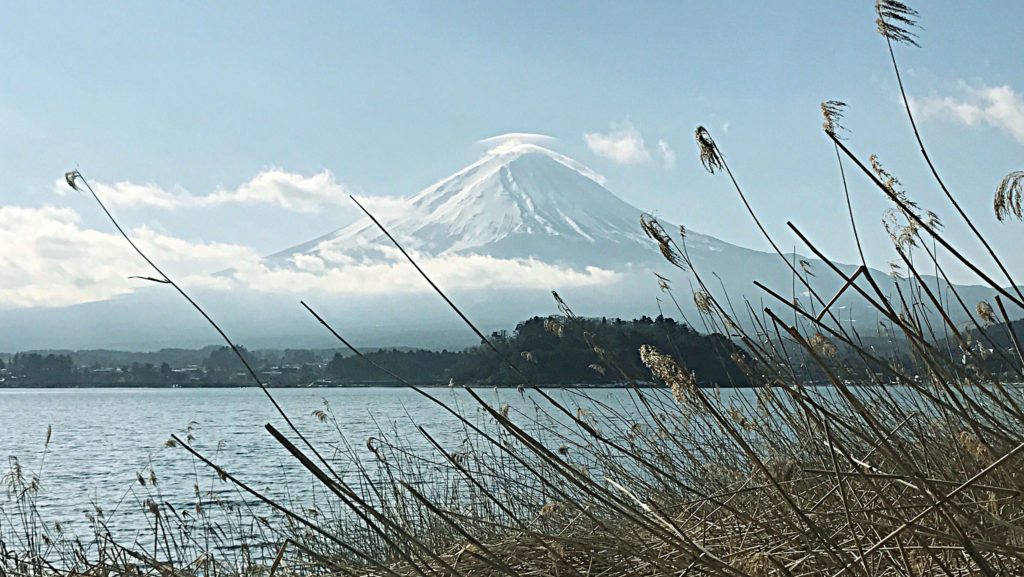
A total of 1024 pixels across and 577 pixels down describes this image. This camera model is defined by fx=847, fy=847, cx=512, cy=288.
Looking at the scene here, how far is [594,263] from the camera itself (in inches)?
3947

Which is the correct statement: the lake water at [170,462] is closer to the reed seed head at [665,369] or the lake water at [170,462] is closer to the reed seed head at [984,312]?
the reed seed head at [665,369]

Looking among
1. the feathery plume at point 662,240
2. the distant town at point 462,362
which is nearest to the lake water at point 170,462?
the distant town at point 462,362

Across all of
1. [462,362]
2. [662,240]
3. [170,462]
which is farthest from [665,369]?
[170,462]

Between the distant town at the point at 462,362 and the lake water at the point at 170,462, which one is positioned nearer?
the distant town at the point at 462,362

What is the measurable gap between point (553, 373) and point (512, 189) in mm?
106920

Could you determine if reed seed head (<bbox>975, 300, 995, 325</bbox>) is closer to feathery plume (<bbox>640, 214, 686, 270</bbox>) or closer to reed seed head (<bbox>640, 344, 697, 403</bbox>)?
reed seed head (<bbox>640, 344, 697, 403</bbox>)

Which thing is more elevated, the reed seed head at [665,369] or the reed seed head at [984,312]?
the reed seed head at [984,312]

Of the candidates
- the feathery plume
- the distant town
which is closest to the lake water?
the distant town

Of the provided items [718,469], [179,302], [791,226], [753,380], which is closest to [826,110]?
[791,226]

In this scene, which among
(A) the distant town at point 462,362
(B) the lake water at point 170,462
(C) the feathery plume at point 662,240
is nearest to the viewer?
(C) the feathery plume at point 662,240

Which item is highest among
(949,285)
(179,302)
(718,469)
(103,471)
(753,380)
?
(179,302)

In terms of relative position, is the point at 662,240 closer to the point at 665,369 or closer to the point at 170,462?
the point at 665,369

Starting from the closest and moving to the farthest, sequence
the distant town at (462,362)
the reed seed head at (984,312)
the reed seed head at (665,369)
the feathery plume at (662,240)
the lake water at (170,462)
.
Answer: the feathery plume at (662,240), the reed seed head at (984,312), the reed seed head at (665,369), the distant town at (462,362), the lake water at (170,462)

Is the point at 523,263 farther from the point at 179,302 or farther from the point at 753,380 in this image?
the point at 753,380
